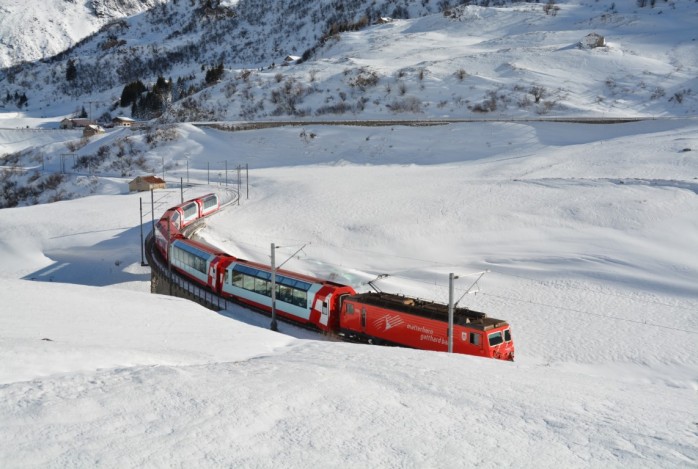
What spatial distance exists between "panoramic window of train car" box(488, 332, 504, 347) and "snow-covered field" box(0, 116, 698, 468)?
278 centimetres

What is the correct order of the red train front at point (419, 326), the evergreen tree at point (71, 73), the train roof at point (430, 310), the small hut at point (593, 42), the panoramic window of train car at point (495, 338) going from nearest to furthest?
the panoramic window of train car at point (495, 338)
the red train front at point (419, 326)
the train roof at point (430, 310)
the small hut at point (593, 42)
the evergreen tree at point (71, 73)

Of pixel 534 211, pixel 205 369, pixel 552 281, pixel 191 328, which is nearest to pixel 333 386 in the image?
pixel 205 369

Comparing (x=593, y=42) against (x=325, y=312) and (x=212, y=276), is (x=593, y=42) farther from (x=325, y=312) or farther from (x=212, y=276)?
(x=325, y=312)

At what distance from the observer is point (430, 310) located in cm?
2305

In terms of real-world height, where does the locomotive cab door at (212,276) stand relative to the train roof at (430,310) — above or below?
below

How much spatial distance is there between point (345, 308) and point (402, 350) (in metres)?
8.09

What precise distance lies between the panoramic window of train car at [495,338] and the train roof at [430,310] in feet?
0.93

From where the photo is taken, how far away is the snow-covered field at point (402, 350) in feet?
28.8

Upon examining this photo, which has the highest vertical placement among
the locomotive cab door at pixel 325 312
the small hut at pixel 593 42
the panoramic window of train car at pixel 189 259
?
the small hut at pixel 593 42

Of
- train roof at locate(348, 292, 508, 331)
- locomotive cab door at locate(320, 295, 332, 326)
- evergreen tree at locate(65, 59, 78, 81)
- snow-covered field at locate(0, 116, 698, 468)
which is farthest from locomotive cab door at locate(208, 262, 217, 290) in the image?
evergreen tree at locate(65, 59, 78, 81)

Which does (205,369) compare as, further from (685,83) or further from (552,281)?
(685,83)

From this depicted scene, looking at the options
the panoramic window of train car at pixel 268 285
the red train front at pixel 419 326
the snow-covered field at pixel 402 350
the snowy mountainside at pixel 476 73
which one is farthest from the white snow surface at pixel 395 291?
the red train front at pixel 419 326

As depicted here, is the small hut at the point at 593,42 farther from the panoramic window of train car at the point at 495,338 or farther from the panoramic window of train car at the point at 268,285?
the panoramic window of train car at the point at 495,338

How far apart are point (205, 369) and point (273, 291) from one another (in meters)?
14.1
